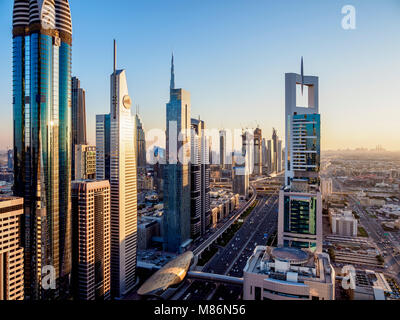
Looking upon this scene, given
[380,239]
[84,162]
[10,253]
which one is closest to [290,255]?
[10,253]

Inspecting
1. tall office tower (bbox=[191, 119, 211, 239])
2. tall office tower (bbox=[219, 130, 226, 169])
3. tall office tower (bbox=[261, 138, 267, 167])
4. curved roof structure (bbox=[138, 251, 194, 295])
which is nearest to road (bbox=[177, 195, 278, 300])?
curved roof structure (bbox=[138, 251, 194, 295])

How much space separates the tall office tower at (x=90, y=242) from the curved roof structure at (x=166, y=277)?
1.17 metres

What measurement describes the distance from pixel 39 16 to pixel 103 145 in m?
3.82

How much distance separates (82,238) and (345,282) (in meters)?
7.66

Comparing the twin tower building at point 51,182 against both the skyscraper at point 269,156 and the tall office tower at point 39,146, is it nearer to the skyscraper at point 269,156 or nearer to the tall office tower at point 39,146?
the tall office tower at point 39,146

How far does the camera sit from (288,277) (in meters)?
6.09

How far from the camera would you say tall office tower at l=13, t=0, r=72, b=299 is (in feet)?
23.7

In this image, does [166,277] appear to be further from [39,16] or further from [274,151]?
[274,151]

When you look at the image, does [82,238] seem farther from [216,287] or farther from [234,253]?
[234,253]

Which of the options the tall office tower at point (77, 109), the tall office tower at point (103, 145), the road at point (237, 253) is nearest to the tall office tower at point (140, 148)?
the tall office tower at point (77, 109)

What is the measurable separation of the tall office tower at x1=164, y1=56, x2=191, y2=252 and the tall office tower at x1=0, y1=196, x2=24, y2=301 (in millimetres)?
7210

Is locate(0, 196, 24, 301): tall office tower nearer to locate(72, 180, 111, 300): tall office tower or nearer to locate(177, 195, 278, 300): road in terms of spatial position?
locate(72, 180, 111, 300): tall office tower

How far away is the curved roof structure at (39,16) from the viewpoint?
294 inches

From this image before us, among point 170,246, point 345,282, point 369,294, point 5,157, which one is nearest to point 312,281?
point 369,294
